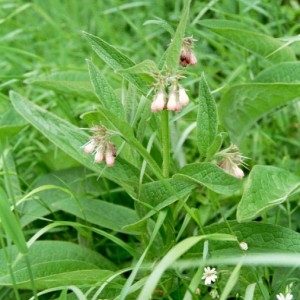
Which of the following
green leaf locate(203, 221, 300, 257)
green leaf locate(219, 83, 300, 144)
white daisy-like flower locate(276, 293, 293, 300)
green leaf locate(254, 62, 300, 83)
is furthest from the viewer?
green leaf locate(254, 62, 300, 83)

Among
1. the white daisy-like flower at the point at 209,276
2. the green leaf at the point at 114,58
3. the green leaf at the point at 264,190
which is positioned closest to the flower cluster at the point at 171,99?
the green leaf at the point at 114,58

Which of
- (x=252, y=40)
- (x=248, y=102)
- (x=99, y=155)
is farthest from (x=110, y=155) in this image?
(x=252, y=40)

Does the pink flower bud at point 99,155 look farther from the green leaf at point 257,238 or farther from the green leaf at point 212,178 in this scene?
the green leaf at point 257,238

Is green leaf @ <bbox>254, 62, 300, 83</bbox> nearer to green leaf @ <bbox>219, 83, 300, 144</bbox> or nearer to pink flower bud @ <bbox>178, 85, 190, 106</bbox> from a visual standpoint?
green leaf @ <bbox>219, 83, 300, 144</bbox>

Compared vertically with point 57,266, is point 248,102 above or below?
above

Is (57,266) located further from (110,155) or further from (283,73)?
(283,73)

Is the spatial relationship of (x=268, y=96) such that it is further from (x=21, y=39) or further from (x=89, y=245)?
(x=21, y=39)

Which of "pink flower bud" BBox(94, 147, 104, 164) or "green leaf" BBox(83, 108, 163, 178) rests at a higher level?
"green leaf" BBox(83, 108, 163, 178)

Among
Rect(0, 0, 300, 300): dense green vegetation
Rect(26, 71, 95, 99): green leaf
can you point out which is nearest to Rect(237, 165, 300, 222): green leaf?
Rect(0, 0, 300, 300): dense green vegetation
